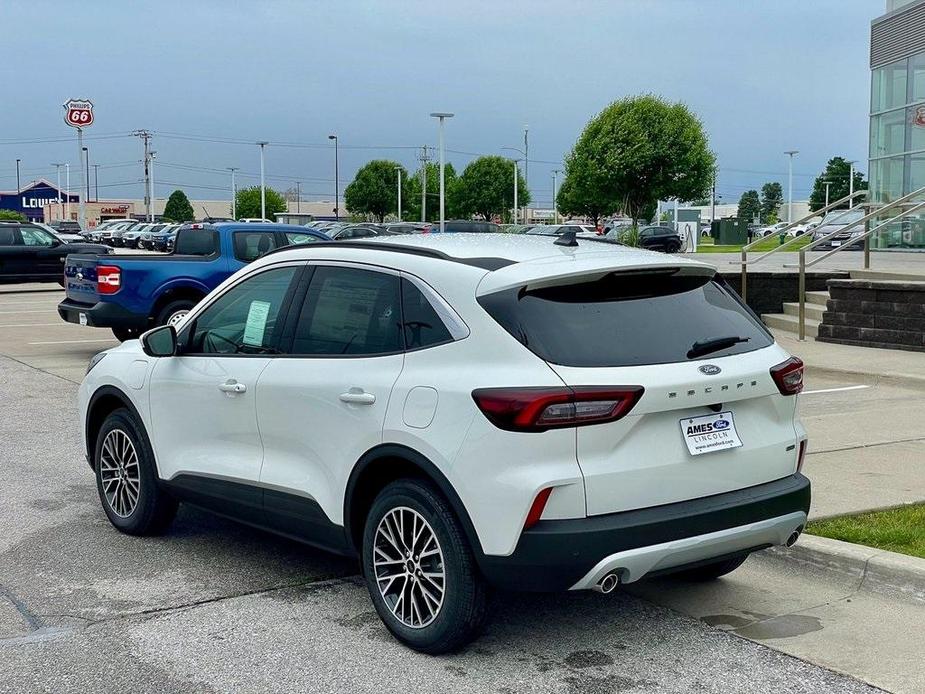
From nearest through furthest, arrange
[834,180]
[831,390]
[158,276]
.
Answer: [831,390] < [158,276] < [834,180]

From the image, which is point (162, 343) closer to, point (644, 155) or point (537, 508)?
point (537, 508)

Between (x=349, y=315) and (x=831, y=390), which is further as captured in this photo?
(x=831, y=390)

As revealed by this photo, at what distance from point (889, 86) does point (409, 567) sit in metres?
31.1

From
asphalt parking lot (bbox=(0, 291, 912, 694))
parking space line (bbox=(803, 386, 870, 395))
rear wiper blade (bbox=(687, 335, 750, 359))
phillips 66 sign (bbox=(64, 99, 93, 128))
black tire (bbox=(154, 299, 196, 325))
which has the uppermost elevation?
phillips 66 sign (bbox=(64, 99, 93, 128))

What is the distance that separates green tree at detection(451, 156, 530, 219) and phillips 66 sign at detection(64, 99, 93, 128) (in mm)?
37972

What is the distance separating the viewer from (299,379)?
16.9 ft

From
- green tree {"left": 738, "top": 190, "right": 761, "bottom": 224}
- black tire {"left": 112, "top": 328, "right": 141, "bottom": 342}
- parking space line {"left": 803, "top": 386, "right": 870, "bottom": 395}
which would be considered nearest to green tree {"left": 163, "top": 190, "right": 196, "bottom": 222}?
green tree {"left": 738, "top": 190, "right": 761, "bottom": 224}

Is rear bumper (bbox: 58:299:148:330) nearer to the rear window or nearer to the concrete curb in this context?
the concrete curb

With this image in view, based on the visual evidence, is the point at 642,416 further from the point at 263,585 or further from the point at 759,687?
the point at 263,585

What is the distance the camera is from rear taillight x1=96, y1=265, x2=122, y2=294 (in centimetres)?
1436

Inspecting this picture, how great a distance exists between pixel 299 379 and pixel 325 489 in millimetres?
525

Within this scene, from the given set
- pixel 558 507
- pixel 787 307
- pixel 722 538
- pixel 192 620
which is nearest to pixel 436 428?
pixel 558 507

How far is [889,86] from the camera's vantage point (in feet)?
105

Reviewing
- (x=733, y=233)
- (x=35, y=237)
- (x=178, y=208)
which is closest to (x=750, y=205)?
(x=178, y=208)
